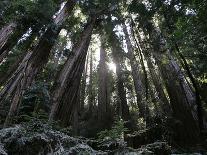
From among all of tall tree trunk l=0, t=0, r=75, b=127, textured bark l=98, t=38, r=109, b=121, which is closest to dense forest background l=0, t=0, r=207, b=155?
tall tree trunk l=0, t=0, r=75, b=127

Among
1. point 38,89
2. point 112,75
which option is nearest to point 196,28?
point 38,89

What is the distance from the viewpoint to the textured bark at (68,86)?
20.1 feet

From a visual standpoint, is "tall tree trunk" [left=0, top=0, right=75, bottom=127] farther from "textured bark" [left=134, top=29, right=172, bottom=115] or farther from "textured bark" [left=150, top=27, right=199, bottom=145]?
"textured bark" [left=134, top=29, right=172, bottom=115]

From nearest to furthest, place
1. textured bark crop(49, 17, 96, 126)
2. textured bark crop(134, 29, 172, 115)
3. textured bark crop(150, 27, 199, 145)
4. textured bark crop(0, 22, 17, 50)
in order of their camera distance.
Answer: textured bark crop(49, 17, 96, 126) < textured bark crop(0, 22, 17, 50) < textured bark crop(150, 27, 199, 145) < textured bark crop(134, 29, 172, 115)

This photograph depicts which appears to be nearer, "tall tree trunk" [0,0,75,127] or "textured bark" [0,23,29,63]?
"tall tree trunk" [0,0,75,127]

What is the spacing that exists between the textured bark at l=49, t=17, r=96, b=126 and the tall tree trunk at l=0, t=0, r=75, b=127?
0.69m

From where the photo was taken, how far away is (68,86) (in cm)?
698

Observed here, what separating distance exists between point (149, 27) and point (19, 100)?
20.4 feet

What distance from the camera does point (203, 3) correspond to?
5055 millimetres

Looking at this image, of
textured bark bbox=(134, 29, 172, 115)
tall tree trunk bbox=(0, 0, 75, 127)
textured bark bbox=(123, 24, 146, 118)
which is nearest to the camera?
tall tree trunk bbox=(0, 0, 75, 127)

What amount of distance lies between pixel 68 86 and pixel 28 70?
121 centimetres

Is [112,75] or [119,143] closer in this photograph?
[119,143]

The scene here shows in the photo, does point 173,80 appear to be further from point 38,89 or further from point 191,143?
point 38,89

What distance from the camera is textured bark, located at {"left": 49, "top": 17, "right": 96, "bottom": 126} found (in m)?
6.11
